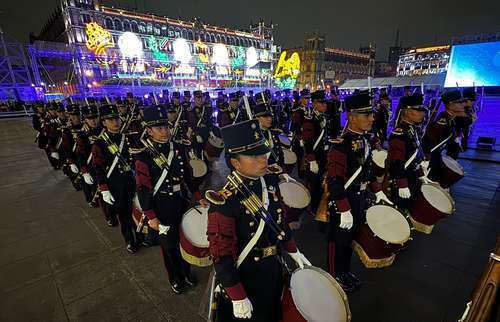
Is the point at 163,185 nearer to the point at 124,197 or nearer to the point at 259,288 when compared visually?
the point at 124,197

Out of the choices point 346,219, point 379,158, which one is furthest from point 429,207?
point 379,158

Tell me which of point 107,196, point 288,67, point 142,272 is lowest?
point 142,272

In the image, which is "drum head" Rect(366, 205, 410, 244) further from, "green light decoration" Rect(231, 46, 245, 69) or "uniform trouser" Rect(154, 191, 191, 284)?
"green light decoration" Rect(231, 46, 245, 69)

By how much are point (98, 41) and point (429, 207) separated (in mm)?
56803

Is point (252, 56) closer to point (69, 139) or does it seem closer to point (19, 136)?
A: point (19, 136)

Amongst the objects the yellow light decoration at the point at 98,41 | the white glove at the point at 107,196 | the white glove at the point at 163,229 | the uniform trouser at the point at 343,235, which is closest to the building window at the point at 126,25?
the yellow light decoration at the point at 98,41

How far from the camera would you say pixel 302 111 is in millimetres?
7789

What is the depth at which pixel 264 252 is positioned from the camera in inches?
84.2

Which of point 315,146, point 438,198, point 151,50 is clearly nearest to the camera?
point 438,198

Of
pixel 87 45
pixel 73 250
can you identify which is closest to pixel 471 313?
pixel 73 250

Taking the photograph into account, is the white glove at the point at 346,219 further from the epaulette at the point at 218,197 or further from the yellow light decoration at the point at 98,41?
the yellow light decoration at the point at 98,41

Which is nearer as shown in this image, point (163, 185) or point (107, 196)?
point (163, 185)

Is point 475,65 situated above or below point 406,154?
above

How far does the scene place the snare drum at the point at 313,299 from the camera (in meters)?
→ 1.98
